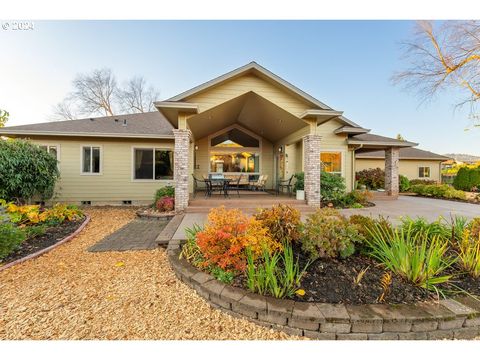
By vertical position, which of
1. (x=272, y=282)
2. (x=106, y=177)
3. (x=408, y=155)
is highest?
(x=408, y=155)

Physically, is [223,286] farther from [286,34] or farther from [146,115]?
[146,115]

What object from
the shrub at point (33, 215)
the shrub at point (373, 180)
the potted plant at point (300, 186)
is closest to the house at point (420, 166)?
the shrub at point (373, 180)

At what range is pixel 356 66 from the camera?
12.3 metres

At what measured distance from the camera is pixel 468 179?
14492 mm

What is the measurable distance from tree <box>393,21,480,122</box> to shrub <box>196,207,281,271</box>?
15.2 m

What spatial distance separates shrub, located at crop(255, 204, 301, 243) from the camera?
10.6ft

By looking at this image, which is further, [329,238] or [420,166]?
[420,166]

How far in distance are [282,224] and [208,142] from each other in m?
9.03

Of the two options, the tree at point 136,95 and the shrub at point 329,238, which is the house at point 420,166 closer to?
the shrub at point 329,238

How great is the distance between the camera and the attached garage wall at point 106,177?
908 centimetres

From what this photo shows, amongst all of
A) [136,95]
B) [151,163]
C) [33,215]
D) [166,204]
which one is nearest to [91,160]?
[151,163]

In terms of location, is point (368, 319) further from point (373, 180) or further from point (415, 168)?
point (415, 168)
